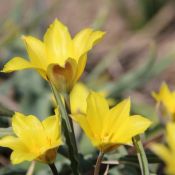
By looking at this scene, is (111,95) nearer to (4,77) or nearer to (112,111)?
(4,77)

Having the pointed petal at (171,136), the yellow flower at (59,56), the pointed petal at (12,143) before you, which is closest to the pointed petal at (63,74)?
the yellow flower at (59,56)

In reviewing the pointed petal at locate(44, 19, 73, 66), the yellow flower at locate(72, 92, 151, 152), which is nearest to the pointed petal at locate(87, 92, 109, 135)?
the yellow flower at locate(72, 92, 151, 152)

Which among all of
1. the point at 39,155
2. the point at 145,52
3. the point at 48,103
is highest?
the point at 39,155

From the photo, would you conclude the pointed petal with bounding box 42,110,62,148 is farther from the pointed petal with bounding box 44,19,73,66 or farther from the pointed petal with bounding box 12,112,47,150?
the pointed petal with bounding box 44,19,73,66

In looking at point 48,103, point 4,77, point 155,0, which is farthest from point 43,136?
point 155,0

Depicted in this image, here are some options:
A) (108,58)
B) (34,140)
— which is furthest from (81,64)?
(108,58)

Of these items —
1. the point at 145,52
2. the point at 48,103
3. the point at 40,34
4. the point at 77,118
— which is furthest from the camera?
the point at 145,52

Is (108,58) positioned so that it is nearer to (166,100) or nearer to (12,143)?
(166,100)

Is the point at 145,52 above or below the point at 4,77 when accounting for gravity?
below
